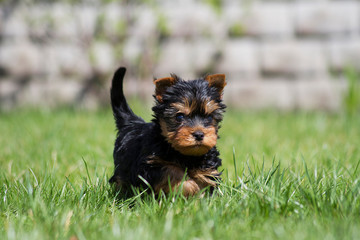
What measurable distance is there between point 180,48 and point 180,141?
5.92 meters

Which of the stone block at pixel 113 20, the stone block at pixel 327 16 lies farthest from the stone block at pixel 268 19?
the stone block at pixel 113 20

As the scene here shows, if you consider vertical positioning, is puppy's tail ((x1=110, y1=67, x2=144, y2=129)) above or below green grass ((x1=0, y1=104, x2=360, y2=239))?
above

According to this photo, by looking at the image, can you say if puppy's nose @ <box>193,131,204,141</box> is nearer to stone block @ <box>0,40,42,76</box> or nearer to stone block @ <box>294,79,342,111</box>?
stone block @ <box>294,79,342,111</box>

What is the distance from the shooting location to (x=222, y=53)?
8406mm

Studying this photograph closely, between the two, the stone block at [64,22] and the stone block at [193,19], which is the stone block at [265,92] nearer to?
the stone block at [193,19]

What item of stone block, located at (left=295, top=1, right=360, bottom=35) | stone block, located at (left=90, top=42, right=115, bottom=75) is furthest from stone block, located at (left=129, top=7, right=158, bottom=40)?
stone block, located at (left=295, top=1, right=360, bottom=35)

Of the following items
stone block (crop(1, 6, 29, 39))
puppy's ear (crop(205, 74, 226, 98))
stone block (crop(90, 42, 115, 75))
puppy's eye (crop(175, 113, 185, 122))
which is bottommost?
puppy's eye (crop(175, 113, 185, 122))

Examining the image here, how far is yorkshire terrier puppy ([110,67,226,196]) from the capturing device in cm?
275

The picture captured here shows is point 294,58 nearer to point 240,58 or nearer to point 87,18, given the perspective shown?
point 240,58

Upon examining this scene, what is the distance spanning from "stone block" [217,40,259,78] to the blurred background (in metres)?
0.02

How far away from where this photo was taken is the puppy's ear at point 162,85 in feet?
9.78

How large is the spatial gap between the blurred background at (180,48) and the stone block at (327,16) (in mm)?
19

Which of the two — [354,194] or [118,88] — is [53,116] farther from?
[354,194]

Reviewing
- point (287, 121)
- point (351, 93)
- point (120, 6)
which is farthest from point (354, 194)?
point (120, 6)
